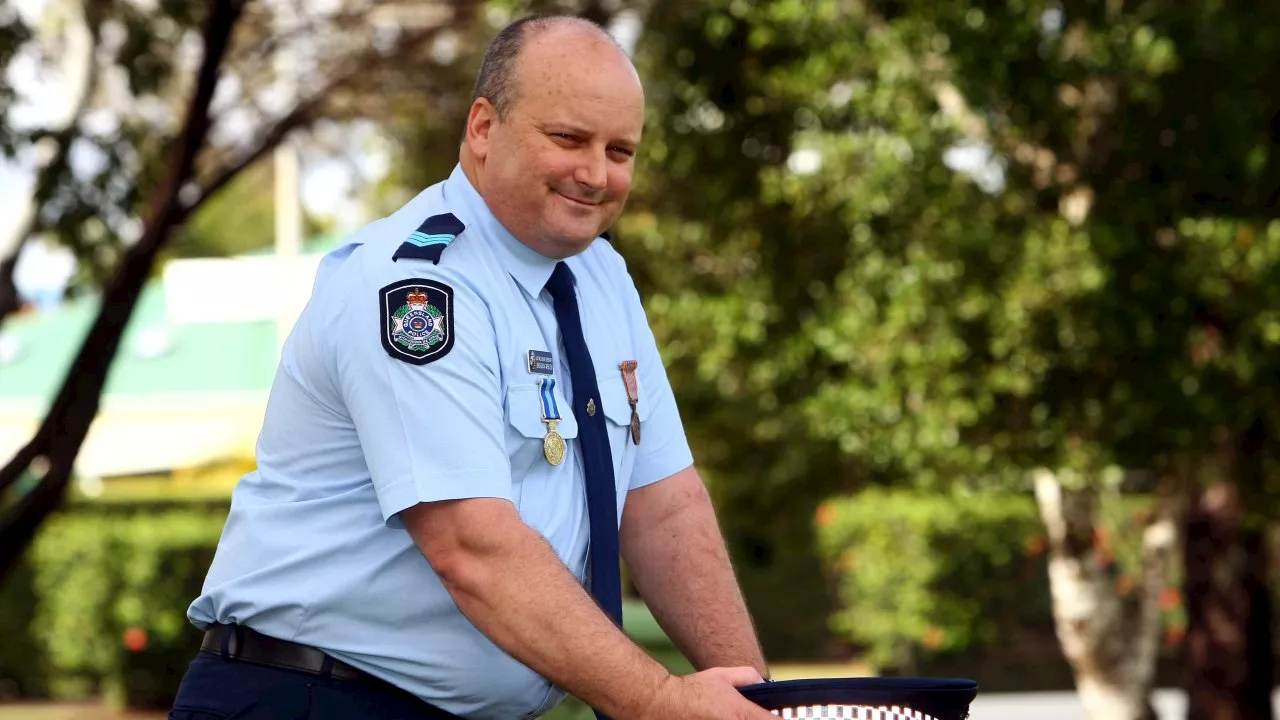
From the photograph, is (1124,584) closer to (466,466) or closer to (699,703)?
(699,703)

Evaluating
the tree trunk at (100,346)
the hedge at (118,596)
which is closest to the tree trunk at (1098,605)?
the tree trunk at (100,346)

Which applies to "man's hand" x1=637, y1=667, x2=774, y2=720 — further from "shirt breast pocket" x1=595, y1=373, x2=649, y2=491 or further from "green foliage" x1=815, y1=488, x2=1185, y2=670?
"green foliage" x1=815, y1=488, x2=1185, y2=670

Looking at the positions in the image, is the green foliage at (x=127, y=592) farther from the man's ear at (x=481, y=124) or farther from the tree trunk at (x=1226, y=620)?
the man's ear at (x=481, y=124)

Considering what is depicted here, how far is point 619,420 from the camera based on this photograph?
2.66 m

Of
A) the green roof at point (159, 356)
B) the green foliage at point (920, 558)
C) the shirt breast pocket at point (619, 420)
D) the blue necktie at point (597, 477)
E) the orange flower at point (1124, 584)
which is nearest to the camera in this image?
the blue necktie at point (597, 477)

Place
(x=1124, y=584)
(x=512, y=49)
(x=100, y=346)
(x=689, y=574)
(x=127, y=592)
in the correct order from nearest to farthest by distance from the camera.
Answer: (x=512, y=49) → (x=689, y=574) → (x=100, y=346) → (x=1124, y=584) → (x=127, y=592)

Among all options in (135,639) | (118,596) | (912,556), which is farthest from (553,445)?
(118,596)

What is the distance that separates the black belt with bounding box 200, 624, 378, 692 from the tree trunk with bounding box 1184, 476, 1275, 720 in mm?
10996

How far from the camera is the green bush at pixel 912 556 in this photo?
17703mm

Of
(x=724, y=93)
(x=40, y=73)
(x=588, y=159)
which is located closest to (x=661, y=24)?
(x=724, y=93)

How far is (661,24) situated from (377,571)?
28.1ft

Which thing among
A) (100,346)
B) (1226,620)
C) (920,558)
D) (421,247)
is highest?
(100,346)

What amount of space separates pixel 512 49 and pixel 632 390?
21.8 inches

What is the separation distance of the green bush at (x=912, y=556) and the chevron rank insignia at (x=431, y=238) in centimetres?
1475
